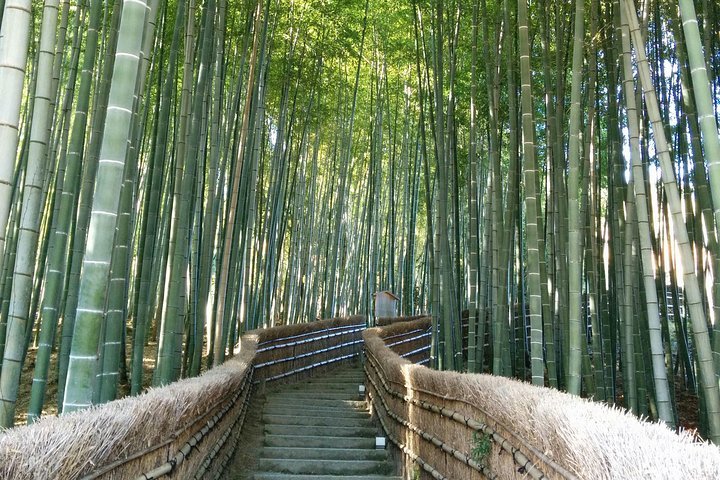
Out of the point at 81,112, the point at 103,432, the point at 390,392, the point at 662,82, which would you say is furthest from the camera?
the point at 662,82

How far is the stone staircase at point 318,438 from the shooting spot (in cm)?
431

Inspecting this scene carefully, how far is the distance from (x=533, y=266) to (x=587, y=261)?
1.30m

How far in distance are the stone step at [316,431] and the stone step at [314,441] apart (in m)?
0.13

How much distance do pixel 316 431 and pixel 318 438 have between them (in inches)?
7.5

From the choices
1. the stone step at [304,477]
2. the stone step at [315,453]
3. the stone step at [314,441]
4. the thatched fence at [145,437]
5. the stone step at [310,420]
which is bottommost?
the stone step at [304,477]

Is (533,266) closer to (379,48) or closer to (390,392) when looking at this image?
(390,392)

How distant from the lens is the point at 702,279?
17.3 feet

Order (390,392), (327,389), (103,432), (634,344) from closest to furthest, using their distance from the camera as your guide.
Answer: (103,432) → (634,344) → (390,392) → (327,389)

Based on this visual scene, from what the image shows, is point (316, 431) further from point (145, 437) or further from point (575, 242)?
point (145, 437)

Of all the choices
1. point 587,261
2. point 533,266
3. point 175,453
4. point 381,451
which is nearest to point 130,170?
point 175,453

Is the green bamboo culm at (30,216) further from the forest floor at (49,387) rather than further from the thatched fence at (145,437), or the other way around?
the forest floor at (49,387)

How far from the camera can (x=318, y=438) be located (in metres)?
4.84

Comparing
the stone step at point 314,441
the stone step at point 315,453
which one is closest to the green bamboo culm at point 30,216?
the stone step at point 315,453

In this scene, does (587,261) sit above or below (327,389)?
above
